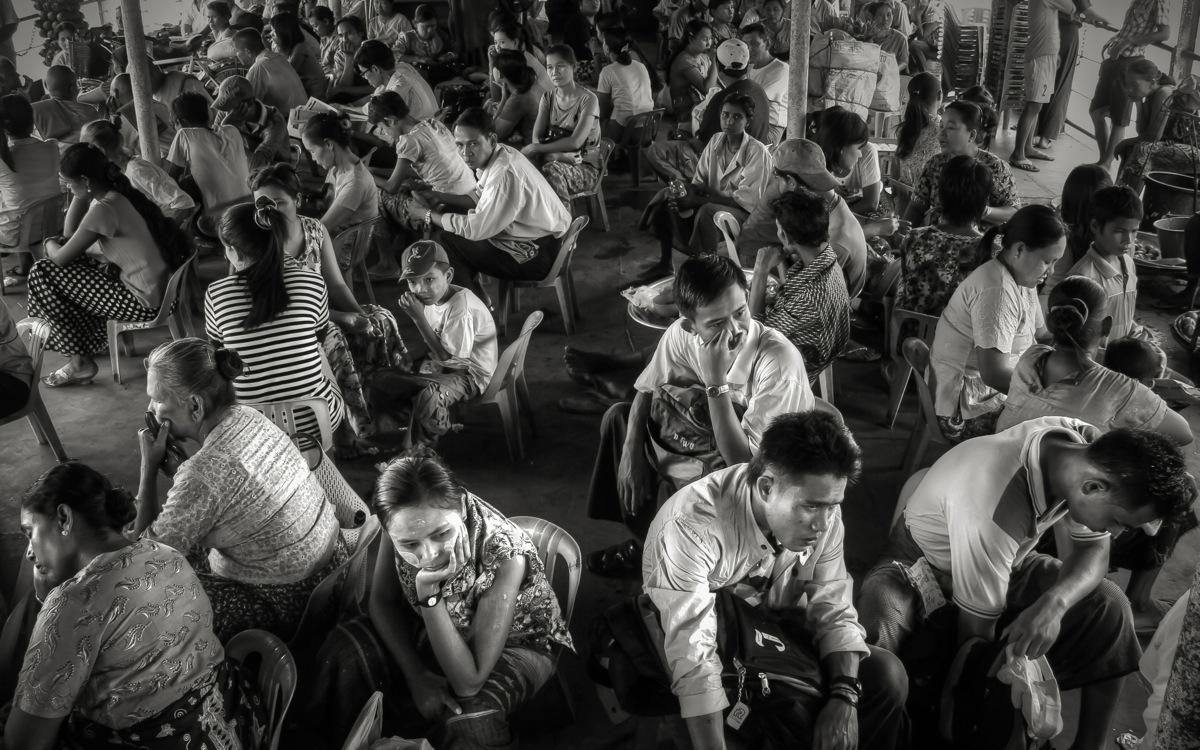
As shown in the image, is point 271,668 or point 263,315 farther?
point 263,315

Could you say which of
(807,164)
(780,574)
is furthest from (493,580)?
(807,164)

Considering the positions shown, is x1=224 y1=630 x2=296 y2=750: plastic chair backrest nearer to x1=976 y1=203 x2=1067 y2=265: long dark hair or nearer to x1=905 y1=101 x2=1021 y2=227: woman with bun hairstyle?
x1=976 y1=203 x2=1067 y2=265: long dark hair

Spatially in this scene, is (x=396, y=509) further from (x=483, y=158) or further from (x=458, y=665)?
(x=483, y=158)

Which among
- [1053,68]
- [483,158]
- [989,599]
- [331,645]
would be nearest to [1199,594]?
[989,599]

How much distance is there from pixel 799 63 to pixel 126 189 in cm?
390

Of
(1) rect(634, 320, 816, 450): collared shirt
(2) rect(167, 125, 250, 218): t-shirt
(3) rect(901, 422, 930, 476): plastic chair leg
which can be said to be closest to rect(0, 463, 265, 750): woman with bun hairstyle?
(1) rect(634, 320, 816, 450): collared shirt

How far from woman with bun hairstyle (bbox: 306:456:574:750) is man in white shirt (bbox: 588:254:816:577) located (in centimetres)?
68

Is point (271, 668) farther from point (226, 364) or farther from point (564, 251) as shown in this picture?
point (564, 251)

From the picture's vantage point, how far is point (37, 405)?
4.24 meters

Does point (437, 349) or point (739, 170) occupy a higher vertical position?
point (739, 170)

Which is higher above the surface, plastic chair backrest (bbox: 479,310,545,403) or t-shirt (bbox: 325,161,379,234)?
t-shirt (bbox: 325,161,379,234)

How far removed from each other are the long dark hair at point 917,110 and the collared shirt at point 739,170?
966 mm

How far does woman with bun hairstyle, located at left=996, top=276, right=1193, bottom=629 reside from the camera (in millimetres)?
3031

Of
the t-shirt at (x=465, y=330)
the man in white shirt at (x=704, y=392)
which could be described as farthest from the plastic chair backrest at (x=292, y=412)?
the man in white shirt at (x=704, y=392)
